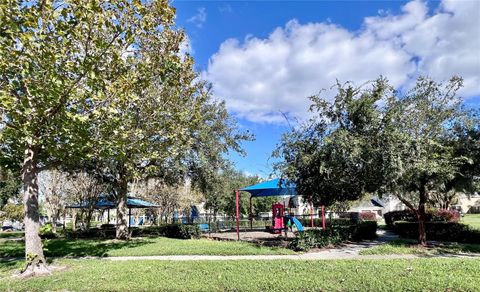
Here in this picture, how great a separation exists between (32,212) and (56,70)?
13.4ft

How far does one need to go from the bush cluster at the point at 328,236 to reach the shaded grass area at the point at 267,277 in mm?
3496

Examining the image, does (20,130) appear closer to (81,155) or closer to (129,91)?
(81,155)

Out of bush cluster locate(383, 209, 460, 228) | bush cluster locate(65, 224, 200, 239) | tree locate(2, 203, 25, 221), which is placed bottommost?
bush cluster locate(65, 224, 200, 239)

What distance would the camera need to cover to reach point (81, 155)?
9961mm

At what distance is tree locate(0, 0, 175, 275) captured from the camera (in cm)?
816

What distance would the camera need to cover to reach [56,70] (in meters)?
8.67

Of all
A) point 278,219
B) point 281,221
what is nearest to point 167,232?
point 278,219

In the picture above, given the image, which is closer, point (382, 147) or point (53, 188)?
point (382, 147)

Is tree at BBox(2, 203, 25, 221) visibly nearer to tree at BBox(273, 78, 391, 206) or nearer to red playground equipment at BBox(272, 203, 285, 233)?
red playground equipment at BBox(272, 203, 285, 233)

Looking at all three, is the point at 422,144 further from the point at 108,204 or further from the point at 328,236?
the point at 108,204

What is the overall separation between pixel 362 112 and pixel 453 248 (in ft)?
19.0

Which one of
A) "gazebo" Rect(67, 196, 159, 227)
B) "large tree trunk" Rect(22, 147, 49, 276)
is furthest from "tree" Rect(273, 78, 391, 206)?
"gazebo" Rect(67, 196, 159, 227)

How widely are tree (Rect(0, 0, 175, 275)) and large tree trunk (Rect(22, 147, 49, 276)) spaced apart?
0.02 m

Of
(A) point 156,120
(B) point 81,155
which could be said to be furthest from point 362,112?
(B) point 81,155
